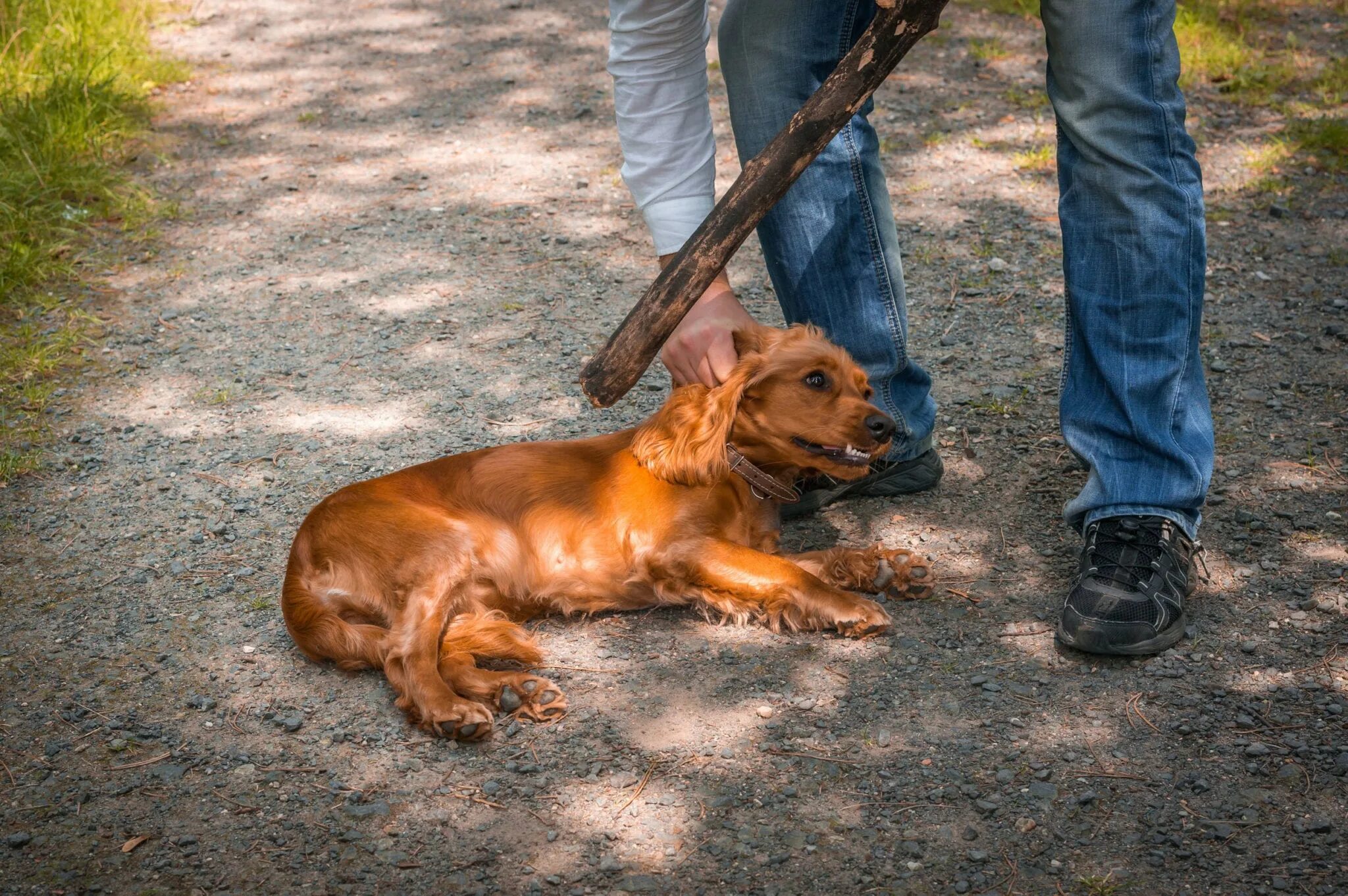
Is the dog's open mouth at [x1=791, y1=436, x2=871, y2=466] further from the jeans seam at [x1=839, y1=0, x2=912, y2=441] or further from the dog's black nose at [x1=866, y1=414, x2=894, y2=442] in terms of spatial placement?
the jeans seam at [x1=839, y1=0, x2=912, y2=441]

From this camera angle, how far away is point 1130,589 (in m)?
2.88

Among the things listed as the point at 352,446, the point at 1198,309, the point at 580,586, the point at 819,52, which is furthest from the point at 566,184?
the point at 1198,309

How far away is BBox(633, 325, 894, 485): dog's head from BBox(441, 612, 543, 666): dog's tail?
564 mm

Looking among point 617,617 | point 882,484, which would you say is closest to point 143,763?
point 617,617

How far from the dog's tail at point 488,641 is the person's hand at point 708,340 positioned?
0.83 m

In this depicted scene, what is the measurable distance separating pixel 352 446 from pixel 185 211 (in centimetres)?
250

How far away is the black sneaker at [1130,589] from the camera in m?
2.86

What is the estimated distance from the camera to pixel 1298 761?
2.50m

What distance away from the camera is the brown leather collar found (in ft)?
10.4

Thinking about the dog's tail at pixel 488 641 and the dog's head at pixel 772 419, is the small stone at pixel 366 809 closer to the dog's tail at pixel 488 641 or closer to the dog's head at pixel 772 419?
the dog's tail at pixel 488 641

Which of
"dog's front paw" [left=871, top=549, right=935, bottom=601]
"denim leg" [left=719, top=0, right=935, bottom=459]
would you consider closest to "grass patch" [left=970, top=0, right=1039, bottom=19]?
"denim leg" [left=719, top=0, right=935, bottom=459]

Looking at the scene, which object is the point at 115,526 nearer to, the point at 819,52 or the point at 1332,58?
the point at 819,52

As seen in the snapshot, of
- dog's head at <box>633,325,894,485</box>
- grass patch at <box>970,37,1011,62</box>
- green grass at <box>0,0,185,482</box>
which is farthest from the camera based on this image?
grass patch at <box>970,37,1011,62</box>

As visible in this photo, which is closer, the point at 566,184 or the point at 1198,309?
the point at 1198,309
